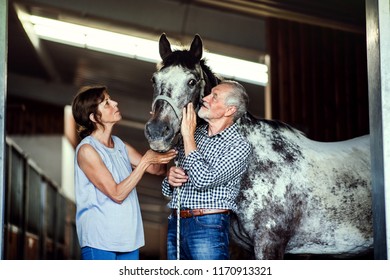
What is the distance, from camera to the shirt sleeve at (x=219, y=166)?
3.70 m

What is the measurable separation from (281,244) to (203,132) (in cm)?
73

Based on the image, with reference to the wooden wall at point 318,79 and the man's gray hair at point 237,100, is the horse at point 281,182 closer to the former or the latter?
the man's gray hair at point 237,100

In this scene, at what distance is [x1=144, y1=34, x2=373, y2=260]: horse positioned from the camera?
13.0ft

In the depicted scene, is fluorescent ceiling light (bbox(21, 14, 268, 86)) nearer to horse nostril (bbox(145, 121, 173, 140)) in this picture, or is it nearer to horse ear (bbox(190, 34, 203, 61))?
horse ear (bbox(190, 34, 203, 61))

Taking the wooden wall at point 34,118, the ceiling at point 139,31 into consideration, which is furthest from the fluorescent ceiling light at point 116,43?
the wooden wall at point 34,118

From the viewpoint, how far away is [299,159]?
4184 millimetres

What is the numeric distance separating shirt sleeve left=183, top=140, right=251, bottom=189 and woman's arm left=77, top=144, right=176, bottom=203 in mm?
220

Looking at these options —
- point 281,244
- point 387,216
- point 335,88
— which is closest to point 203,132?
point 281,244

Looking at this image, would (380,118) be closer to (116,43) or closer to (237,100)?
(237,100)

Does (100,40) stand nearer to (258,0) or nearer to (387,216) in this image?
(258,0)

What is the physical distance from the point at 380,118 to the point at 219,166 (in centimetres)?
83

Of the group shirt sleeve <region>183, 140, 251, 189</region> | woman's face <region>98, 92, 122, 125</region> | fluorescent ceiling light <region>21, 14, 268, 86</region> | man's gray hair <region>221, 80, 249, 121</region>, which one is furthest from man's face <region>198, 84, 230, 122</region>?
fluorescent ceiling light <region>21, 14, 268, 86</region>

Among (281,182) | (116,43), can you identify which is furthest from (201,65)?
→ (116,43)

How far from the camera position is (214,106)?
3.99 m
